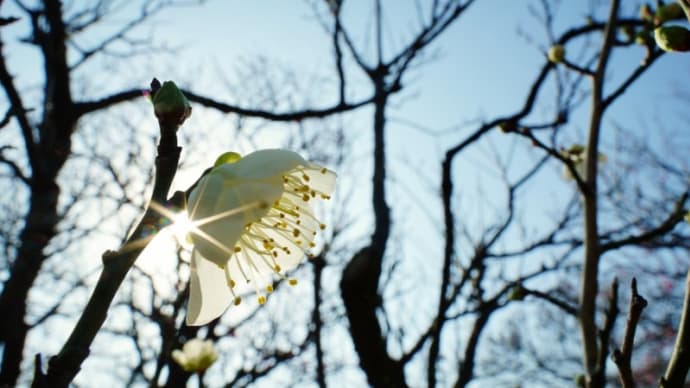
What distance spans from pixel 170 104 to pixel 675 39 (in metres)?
1.17

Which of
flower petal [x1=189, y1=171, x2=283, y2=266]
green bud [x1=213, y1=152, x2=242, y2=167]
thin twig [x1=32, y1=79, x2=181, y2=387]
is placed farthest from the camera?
green bud [x1=213, y1=152, x2=242, y2=167]

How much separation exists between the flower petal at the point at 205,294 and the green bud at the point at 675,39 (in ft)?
3.74

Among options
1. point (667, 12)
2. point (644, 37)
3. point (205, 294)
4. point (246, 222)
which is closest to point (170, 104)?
point (246, 222)

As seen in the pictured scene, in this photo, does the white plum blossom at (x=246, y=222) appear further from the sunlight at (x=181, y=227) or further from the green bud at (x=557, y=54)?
the green bud at (x=557, y=54)

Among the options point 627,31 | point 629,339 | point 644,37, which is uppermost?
point 627,31

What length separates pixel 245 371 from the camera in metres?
4.34

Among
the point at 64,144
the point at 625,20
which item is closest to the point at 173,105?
the point at 625,20

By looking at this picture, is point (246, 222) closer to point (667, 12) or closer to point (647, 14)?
point (667, 12)

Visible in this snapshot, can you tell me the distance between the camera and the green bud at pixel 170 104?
714 millimetres

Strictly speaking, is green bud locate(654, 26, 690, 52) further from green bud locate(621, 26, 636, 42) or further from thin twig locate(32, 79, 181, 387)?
green bud locate(621, 26, 636, 42)

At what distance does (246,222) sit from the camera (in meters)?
1.01

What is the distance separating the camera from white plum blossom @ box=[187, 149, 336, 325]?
0.85m

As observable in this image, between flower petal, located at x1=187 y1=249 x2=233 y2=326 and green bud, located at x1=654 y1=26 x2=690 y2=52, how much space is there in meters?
1.14

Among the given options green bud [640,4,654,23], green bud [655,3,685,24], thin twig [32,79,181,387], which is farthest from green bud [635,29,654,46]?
thin twig [32,79,181,387]
